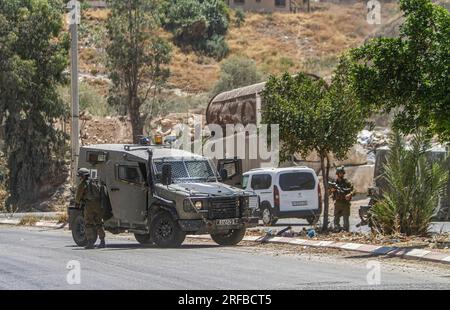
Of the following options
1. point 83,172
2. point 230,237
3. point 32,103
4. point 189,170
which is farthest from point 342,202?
point 32,103

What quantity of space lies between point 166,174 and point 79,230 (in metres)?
2.85

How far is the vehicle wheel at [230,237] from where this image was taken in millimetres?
20391

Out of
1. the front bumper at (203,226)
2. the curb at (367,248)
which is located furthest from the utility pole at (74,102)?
the front bumper at (203,226)

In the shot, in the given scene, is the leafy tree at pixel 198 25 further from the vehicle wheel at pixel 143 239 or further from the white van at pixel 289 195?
the vehicle wheel at pixel 143 239

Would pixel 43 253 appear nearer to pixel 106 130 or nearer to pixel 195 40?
pixel 106 130

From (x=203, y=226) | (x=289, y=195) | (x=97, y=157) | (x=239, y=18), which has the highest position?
(x=239, y=18)

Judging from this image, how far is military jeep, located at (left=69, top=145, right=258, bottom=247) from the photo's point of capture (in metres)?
19.2

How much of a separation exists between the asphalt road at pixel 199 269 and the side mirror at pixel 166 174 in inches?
59.6

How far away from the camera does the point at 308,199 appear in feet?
92.0

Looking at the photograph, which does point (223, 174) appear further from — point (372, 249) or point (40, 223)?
point (40, 223)

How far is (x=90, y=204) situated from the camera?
19891 millimetres
